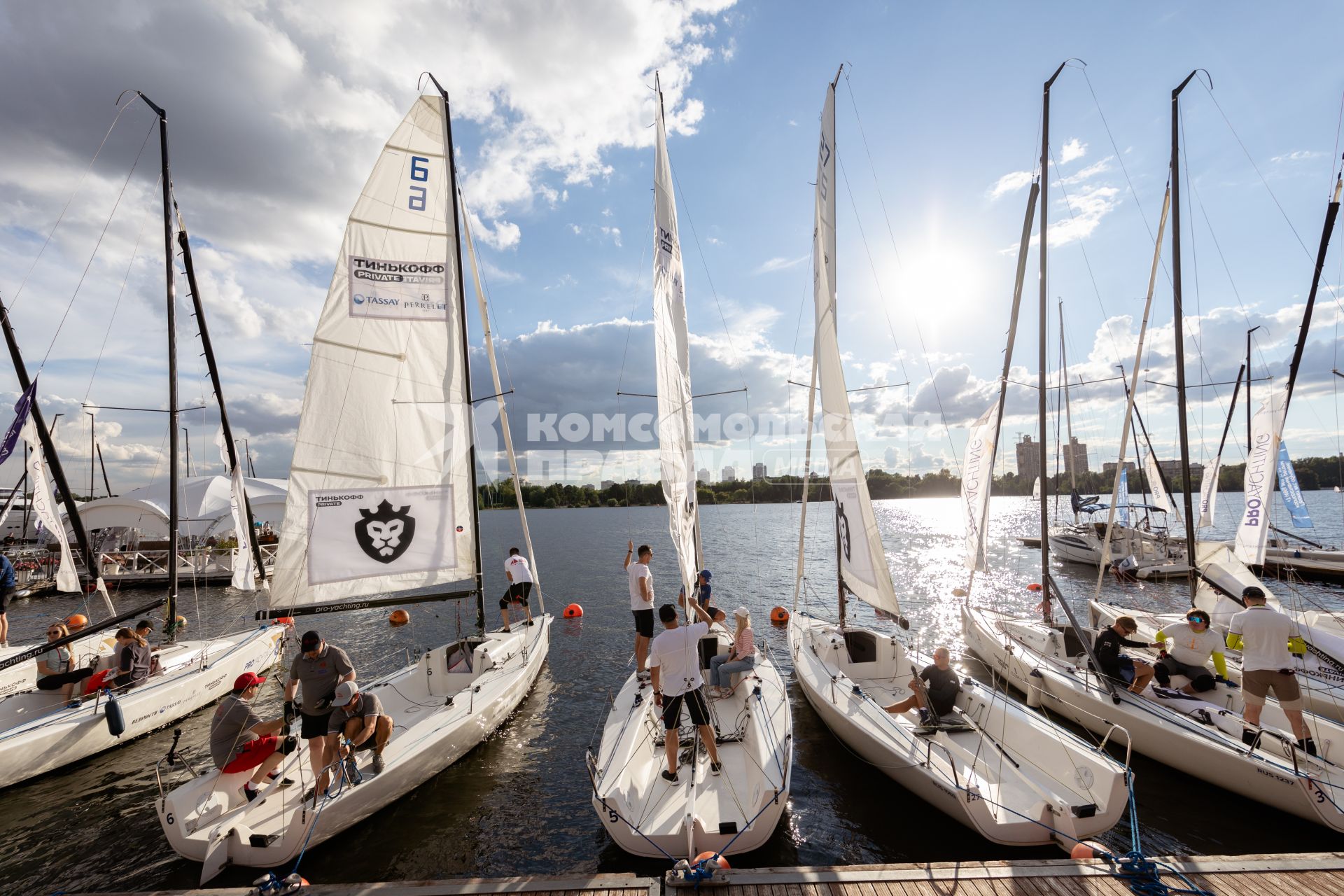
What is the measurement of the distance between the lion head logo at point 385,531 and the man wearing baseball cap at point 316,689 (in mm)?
2274

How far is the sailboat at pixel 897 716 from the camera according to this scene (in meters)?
5.31

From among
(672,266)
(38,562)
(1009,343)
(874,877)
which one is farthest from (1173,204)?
(38,562)

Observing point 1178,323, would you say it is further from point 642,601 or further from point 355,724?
point 355,724

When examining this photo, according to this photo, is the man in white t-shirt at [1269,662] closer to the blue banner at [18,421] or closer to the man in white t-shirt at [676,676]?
the man in white t-shirt at [676,676]

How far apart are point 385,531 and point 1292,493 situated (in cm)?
2739

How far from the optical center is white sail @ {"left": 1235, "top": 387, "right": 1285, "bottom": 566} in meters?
11.9

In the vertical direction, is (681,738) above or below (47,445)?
below

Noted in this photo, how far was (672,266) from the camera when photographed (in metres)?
9.81

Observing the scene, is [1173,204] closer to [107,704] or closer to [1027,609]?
[1027,609]

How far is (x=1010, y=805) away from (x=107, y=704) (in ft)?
37.0

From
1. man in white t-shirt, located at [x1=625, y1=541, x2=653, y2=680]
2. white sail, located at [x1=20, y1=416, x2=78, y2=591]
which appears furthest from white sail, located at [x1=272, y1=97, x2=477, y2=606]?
white sail, located at [x1=20, y1=416, x2=78, y2=591]

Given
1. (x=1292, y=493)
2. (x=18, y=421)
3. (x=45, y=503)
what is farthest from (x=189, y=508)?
(x=1292, y=493)

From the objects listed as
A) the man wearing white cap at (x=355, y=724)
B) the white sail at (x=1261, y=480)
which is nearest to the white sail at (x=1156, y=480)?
the white sail at (x=1261, y=480)

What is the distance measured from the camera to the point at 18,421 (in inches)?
379
